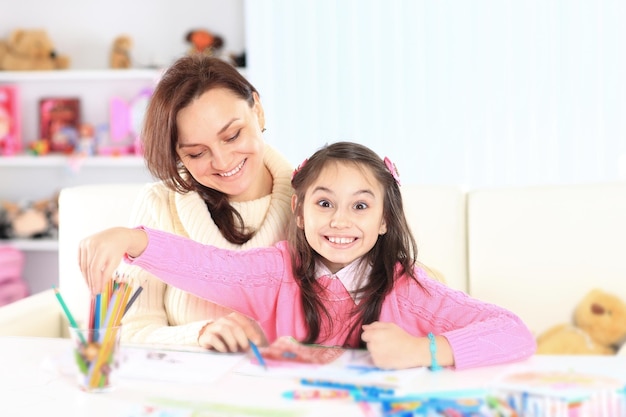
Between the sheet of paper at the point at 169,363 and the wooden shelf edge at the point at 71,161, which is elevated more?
the wooden shelf edge at the point at 71,161

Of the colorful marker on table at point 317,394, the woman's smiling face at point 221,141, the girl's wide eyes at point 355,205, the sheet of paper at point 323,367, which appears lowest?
the sheet of paper at point 323,367

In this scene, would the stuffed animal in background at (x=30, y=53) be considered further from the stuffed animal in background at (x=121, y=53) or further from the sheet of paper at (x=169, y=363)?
the sheet of paper at (x=169, y=363)

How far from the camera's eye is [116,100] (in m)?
3.88

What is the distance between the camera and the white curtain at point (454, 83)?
3.53 m

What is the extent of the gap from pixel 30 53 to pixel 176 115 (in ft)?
8.56

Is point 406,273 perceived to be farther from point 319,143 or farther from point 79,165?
point 79,165

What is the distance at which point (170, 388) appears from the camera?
1112mm

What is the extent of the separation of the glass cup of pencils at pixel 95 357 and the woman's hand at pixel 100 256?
0.24 feet

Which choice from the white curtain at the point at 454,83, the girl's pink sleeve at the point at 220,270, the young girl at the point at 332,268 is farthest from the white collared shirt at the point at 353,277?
the white curtain at the point at 454,83

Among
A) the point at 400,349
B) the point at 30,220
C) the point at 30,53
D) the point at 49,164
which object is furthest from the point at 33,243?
the point at 400,349

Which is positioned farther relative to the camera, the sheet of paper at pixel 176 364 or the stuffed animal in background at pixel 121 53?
the stuffed animal in background at pixel 121 53

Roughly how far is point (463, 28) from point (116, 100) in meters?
1.66

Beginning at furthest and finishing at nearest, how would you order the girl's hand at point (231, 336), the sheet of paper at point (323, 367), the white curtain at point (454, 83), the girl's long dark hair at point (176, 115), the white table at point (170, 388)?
the white curtain at point (454, 83) < the girl's long dark hair at point (176, 115) < the girl's hand at point (231, 336) < the sheet of paper at point (323, 367) < the white table at point (170, 388)

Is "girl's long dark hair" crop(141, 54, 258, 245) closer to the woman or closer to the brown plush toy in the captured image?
the woman
